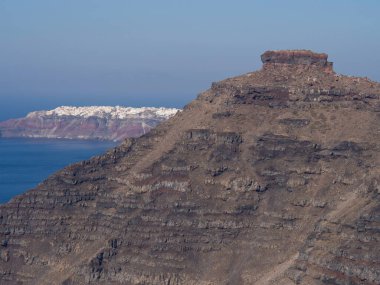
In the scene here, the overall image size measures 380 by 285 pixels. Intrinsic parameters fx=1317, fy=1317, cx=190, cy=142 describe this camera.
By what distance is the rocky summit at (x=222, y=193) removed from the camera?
412 ft

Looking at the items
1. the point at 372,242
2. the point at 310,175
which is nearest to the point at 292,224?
the point at 310,175

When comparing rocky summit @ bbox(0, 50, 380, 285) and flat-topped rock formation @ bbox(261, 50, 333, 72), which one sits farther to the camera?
flat-topped rock formation @ bbox(261, 50, 333, 72)

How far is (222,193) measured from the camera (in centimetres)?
13150

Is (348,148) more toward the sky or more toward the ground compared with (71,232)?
more toward the sky

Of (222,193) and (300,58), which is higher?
(300,58)

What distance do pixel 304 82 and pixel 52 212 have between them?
3072 cm

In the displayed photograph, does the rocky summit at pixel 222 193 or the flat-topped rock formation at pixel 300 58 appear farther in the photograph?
the flat-topped rock formation at pixel 300 58

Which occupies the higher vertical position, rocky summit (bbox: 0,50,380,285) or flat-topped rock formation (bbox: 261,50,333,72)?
flat-topped rock formation (bbox: 261,50,333,72)

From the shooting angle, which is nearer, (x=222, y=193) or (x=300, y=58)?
(x=222, y=193)

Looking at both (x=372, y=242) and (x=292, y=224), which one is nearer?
(x=372, y=242)

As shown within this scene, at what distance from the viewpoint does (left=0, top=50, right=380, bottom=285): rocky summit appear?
126m

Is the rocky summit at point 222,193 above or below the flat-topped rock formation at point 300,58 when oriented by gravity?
below

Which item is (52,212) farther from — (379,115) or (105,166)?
(379,115)

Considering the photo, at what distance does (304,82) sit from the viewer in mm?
143375
